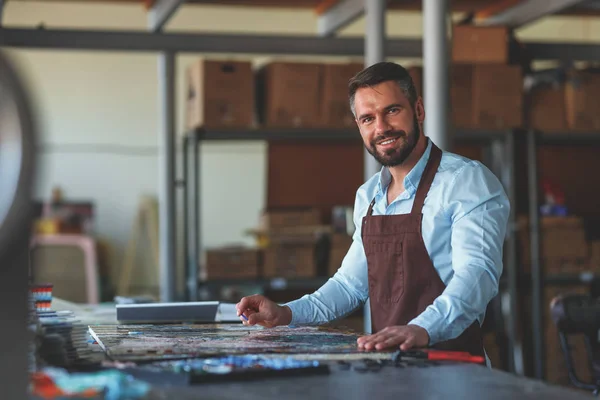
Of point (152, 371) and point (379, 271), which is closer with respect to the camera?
point (152, 371)

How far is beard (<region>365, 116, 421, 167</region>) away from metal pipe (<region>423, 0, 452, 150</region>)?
5.73 ft

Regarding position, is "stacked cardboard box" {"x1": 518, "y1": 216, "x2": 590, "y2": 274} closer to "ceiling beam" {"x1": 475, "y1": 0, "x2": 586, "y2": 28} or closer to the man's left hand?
"ceiling beam" {"x1": 475, "y1": 0, "x2": 586, "y2": 28}

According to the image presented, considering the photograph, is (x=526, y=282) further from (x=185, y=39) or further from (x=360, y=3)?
(x=185, y=39)

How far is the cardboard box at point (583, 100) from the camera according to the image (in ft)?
20.6

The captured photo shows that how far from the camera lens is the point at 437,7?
4.59 m

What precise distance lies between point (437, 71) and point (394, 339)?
2699mm

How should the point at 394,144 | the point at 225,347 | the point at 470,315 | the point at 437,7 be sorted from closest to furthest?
1. the point at 225,347
2. the point at 470,315
3. the point at 394,144
4. the point at 437,7

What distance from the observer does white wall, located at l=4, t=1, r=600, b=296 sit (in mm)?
9422

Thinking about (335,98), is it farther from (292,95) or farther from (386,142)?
(386,142)

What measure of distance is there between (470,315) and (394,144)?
60cm

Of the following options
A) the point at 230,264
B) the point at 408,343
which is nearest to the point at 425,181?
the point at 408,343

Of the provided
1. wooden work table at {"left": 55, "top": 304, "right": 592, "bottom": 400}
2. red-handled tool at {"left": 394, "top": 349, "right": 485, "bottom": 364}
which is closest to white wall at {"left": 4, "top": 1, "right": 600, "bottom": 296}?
red-handled tool at {"left": 394, "top": 349, "right": 485, "bottom": 364}

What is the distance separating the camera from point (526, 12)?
21.1 ft

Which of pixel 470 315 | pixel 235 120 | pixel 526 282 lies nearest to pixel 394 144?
pixel 470 315
